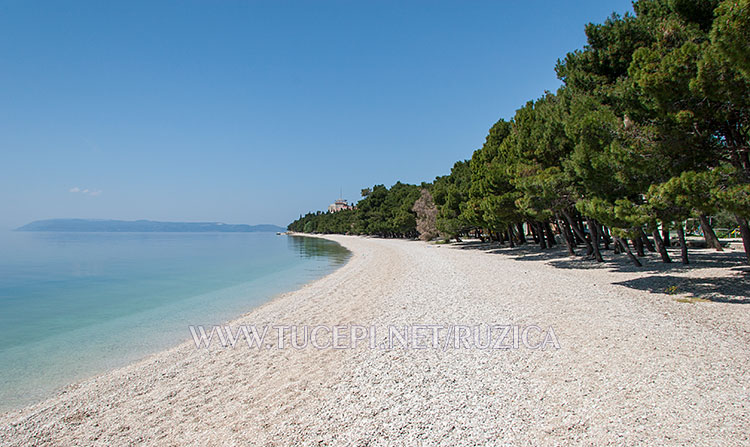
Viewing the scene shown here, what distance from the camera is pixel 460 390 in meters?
4.99

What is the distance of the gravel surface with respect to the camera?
4.02 m

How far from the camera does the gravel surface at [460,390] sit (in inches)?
158

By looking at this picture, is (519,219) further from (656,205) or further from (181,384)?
(181,384)

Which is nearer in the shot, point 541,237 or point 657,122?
point 657,122

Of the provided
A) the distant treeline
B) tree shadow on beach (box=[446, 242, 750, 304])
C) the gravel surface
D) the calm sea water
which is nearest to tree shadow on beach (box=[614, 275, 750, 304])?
tree shadow on beach (box=[446, 242, 750, 304])

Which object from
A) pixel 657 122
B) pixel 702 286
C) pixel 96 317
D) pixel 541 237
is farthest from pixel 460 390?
pixel 541 237

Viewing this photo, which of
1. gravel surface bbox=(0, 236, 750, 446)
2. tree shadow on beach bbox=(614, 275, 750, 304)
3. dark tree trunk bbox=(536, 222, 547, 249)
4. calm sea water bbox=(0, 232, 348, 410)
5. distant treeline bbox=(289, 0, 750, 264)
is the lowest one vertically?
calm sea water bbox=(0, 232, 348, 410)

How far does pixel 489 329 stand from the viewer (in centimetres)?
771

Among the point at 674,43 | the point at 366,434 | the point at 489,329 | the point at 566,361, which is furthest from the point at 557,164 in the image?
the point at 366,434

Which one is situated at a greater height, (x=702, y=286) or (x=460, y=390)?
(x=702, y=286)

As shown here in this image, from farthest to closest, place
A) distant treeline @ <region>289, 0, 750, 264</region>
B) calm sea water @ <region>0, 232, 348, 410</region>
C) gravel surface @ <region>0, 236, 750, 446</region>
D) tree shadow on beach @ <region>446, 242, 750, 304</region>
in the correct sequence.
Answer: tree shadow on beach @ <region>446, 242, 750, 304</region> → calm sea water @ <region>0, 232, 348, 410</region> → distant treeline @ <region>289, 0, 750, 264</region> → gravel surface @ <region>0, 236, 750, 446</region>

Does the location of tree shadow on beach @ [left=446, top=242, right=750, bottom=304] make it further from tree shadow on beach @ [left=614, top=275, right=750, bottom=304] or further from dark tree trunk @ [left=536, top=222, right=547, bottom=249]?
dark tree trunk @ [left=536, top=222, right=547, bottom=249]

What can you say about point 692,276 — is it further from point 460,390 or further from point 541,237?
point 541,237

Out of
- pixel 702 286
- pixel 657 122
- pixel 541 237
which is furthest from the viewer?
pixel 541 237
